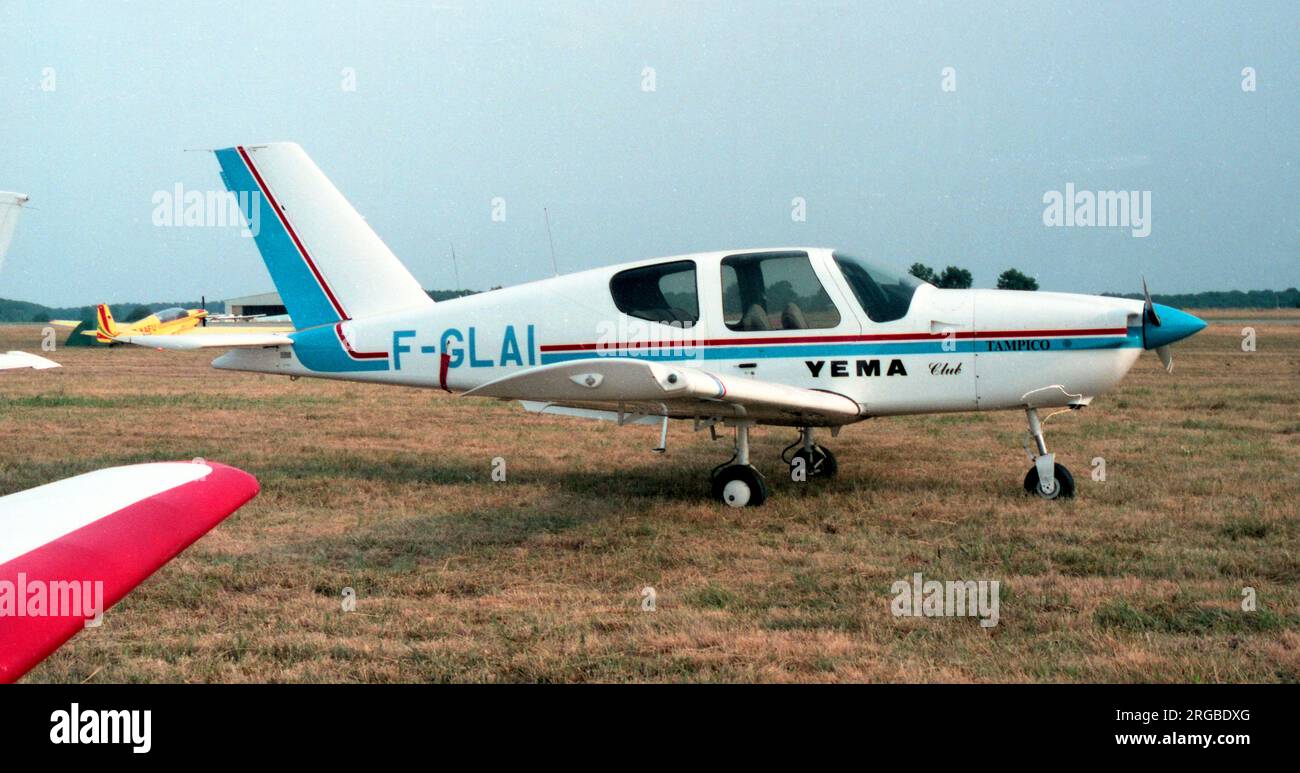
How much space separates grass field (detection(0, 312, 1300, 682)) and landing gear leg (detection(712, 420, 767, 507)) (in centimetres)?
16

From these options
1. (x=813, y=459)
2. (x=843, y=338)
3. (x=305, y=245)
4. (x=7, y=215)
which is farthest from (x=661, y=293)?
(x=7, y=215)

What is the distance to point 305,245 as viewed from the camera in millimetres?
9086

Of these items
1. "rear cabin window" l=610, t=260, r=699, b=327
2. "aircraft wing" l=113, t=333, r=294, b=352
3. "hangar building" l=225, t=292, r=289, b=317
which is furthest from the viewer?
"hangar building" l=225, t=292, r=289, b=317

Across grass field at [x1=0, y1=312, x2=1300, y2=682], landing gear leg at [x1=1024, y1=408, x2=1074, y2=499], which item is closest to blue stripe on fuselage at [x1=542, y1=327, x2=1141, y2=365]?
landing gear leg at [x1=1024, y1=408, x2=1074, y2=499]

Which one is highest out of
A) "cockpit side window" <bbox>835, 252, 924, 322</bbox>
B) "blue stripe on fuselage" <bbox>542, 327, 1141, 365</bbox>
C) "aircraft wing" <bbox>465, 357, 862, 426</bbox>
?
"cockpit side window" <bbox>835, 252, 924, 322</bbox>

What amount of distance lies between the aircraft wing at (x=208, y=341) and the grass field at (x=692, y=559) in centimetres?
115

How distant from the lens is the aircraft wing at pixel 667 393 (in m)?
6.19

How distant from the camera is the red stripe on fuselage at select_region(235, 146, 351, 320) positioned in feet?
29.6

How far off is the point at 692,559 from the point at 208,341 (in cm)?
472

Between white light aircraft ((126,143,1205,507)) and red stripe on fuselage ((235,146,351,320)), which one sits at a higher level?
red stripe on fuselage ((235,146,351,320))

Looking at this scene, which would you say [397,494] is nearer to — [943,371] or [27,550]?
[943,371]

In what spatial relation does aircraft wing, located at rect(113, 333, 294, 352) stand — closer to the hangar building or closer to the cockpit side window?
the cockpit side window
